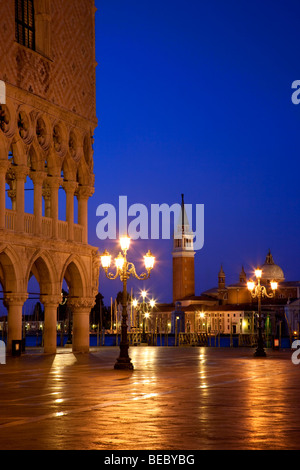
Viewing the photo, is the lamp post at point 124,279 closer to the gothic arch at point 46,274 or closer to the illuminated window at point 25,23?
the gothic arch at point 46,274

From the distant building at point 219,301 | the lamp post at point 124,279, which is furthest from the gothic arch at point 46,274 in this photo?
→ the distant building at point 219,301

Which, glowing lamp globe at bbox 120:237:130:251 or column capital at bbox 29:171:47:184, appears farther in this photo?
column capital at bbox 29:171:47:184

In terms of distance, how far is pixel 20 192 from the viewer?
26594 millimetres

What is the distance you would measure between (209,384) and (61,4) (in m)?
18.6

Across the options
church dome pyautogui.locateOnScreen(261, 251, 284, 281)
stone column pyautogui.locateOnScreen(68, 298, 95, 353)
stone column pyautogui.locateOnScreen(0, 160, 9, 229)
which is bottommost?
stone column pyautogui.locateOnScreen(68, 298, 95, 353)

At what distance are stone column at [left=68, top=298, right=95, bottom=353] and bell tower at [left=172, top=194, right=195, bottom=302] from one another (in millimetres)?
91425

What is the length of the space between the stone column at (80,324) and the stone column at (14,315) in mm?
4026

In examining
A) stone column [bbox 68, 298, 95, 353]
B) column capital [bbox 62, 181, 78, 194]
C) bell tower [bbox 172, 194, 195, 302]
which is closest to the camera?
column capital [bbox 62, 181, 78, 194]

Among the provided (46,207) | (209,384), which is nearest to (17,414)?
(209,384)

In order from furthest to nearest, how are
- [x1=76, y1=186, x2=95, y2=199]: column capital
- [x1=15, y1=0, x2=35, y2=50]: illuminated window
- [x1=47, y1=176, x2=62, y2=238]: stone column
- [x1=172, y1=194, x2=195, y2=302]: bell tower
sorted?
[x1=172, y1=194, x2=195, y2=302]: bell tower, [x1=76, y1=186, x2=95, y2=199]: column capital, [x1=47, y1=176, x2=62, y2=238]: stone column, [x1=15, y1=0, x2=35, y2=50]: illuminated window

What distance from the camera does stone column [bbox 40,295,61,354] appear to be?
2827 cm

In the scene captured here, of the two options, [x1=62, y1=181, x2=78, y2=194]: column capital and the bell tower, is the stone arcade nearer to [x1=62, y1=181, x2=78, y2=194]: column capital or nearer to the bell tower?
[x1=62, y1=181, x2=78, y2=194]: column capital

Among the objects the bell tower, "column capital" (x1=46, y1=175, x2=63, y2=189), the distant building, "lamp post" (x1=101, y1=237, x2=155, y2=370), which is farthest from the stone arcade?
the bell tower
